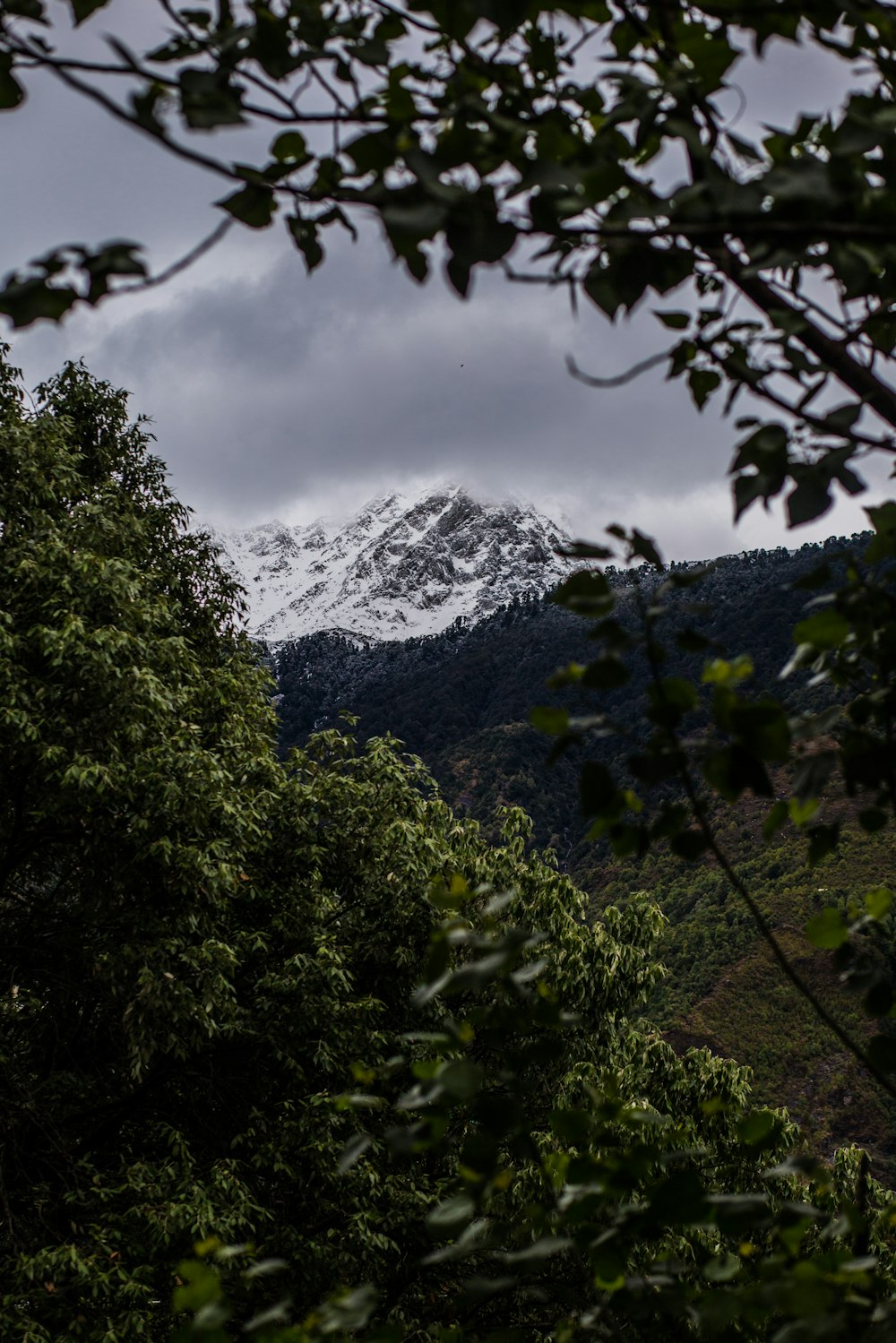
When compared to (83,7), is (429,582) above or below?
above

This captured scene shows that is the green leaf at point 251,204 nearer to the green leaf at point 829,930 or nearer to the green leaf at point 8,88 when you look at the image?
the green leaf at point 8,88

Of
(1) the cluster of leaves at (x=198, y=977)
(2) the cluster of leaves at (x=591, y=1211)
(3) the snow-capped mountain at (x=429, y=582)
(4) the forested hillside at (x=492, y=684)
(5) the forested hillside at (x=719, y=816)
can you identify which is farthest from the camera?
(3) the snow-capped mountain at (x=429, y=582)

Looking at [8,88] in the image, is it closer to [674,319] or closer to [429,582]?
[674,319]

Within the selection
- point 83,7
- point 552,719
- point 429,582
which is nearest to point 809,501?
point 552,719

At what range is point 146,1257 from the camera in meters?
6.53

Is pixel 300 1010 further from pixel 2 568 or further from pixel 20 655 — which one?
pixel 2 568

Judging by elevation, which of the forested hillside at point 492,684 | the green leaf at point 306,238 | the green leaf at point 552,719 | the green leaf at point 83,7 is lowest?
the green leaf at point 552,719

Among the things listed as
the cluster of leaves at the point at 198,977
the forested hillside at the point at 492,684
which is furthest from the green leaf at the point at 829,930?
the forested hillside at the point at 492,684

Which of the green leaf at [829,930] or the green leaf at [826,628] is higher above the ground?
the green leaf at [826,628]

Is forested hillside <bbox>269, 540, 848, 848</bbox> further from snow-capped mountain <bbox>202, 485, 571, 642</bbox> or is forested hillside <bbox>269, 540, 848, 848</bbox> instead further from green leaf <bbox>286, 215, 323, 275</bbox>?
snow-capped mountain <bbox>202, 485, 571, 642</bbox>

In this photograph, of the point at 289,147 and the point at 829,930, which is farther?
the point at 829,930

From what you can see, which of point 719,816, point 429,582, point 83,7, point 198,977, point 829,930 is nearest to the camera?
point 83,7

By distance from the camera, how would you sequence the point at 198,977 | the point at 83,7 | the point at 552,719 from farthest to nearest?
the point at 198,977, the point at 83,7, the point at 552,719

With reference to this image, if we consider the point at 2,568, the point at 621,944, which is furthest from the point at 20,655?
the point at 621,944
